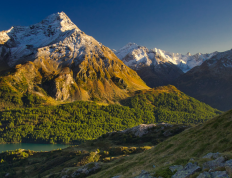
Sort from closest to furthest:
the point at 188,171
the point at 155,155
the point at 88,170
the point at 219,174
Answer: the point at 219,174 → the point at 188,171 → the point at 155,155 → the point at 88,170

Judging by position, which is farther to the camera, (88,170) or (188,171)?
(88,170)

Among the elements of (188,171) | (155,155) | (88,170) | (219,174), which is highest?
(219,174)

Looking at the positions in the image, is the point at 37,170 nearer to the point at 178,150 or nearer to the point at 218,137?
the point at 178,150

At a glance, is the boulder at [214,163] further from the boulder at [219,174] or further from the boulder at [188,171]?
the boulder at [219,174]

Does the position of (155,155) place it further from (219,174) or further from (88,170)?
(219,174)

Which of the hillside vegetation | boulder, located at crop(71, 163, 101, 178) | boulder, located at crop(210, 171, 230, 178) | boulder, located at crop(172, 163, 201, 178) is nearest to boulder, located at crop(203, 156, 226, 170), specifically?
the hillside vegetation

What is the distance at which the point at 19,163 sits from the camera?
133 meters

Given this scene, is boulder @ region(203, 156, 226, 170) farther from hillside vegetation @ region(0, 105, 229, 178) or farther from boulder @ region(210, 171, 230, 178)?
boulder @ region(210, 171, 230, 178)

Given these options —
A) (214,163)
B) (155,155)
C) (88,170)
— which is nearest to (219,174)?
(214,163)

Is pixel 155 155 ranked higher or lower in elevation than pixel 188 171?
lower

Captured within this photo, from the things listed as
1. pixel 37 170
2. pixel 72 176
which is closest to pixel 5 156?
pixel 37 170

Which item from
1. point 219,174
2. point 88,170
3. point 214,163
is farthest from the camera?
point 88,170

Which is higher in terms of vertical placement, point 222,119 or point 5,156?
point 222,119

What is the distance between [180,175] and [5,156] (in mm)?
178676
